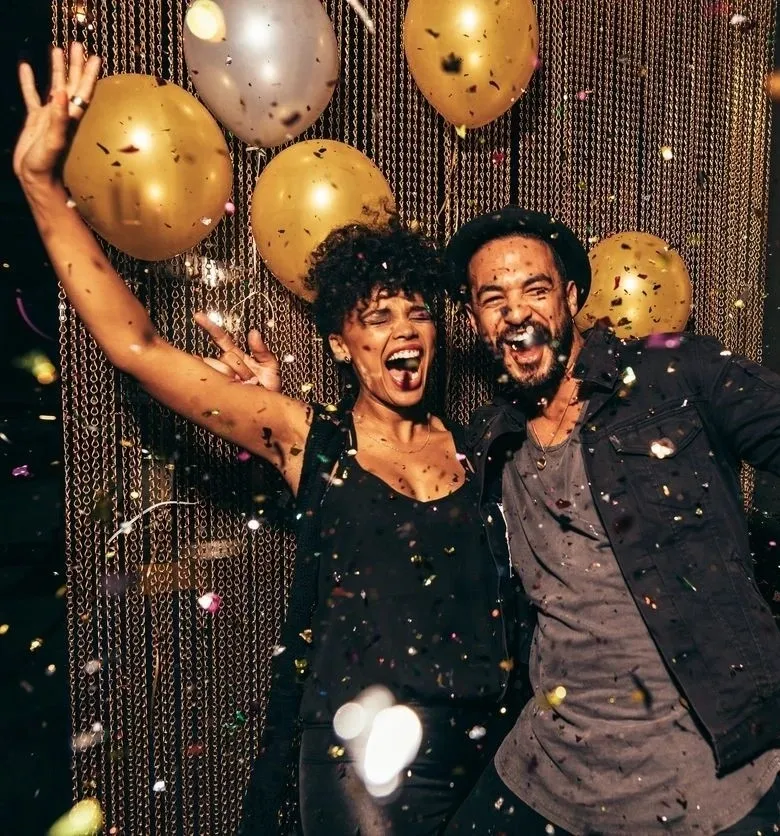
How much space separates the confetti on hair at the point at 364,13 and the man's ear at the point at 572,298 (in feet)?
4.13

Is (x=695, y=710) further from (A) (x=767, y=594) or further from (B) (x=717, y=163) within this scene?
(B) (x=717, y=163)

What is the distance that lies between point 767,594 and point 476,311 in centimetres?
174

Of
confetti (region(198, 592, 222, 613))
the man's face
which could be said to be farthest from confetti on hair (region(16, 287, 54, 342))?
the man's face

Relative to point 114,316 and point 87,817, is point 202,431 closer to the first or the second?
point 114,316

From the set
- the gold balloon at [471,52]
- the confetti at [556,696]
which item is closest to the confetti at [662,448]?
the confetti at [556,696]

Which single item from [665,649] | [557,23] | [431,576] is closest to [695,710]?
[665,649]

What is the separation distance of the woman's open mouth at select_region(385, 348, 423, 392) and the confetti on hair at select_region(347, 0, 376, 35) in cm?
134

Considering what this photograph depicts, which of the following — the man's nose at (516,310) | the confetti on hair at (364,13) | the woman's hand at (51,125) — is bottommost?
the man's nose at (516,310)

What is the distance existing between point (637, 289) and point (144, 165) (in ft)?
4.88

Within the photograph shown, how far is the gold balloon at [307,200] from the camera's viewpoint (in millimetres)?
1867

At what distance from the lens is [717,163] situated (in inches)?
129

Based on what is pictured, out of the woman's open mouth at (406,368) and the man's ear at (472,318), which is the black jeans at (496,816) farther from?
the man's ear at (472,318)

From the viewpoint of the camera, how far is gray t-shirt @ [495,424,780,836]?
4.50 feet

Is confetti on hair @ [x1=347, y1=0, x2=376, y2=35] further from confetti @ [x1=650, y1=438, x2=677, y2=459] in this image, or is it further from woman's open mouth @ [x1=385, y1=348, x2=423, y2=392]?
confetti @ [x1=650, y1=438, x2=677, y2=459]
